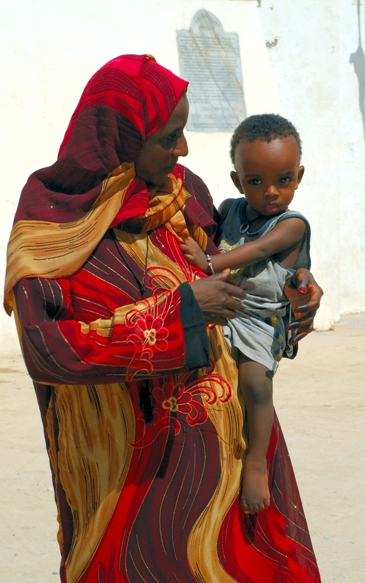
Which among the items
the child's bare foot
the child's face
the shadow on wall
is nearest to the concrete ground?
the child's bare foot

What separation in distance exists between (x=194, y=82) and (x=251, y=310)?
7858mm

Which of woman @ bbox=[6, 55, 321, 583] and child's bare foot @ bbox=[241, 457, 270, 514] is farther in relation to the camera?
child's bare foot @ bbox=[241, 457, 270, 514]

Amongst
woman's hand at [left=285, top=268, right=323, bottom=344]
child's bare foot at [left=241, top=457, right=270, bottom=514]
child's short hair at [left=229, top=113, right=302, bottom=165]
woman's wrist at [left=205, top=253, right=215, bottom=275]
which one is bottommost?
child's bare foot at [left=241, top=457, right=270, bottom=514]

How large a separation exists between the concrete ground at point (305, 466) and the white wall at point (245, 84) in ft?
7.62

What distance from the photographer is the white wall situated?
8422 millimetres

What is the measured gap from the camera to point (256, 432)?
2031mm

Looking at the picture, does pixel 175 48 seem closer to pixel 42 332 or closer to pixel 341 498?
pixel 341 498

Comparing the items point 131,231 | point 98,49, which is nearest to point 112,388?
point 131,231

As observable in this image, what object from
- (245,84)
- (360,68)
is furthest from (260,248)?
(360,68)

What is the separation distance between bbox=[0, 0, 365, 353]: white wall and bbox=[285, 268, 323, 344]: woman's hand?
20.3ft

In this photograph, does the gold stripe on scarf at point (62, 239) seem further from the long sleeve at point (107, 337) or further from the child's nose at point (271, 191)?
the child's nose at point (271, 191)

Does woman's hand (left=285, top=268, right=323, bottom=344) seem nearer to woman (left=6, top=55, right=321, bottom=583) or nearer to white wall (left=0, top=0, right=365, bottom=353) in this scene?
woman (left=6, top=55, right=321, bottom=583)

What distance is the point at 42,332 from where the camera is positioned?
1738 mm

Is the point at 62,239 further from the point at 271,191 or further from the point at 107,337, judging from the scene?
the point at 271,191
